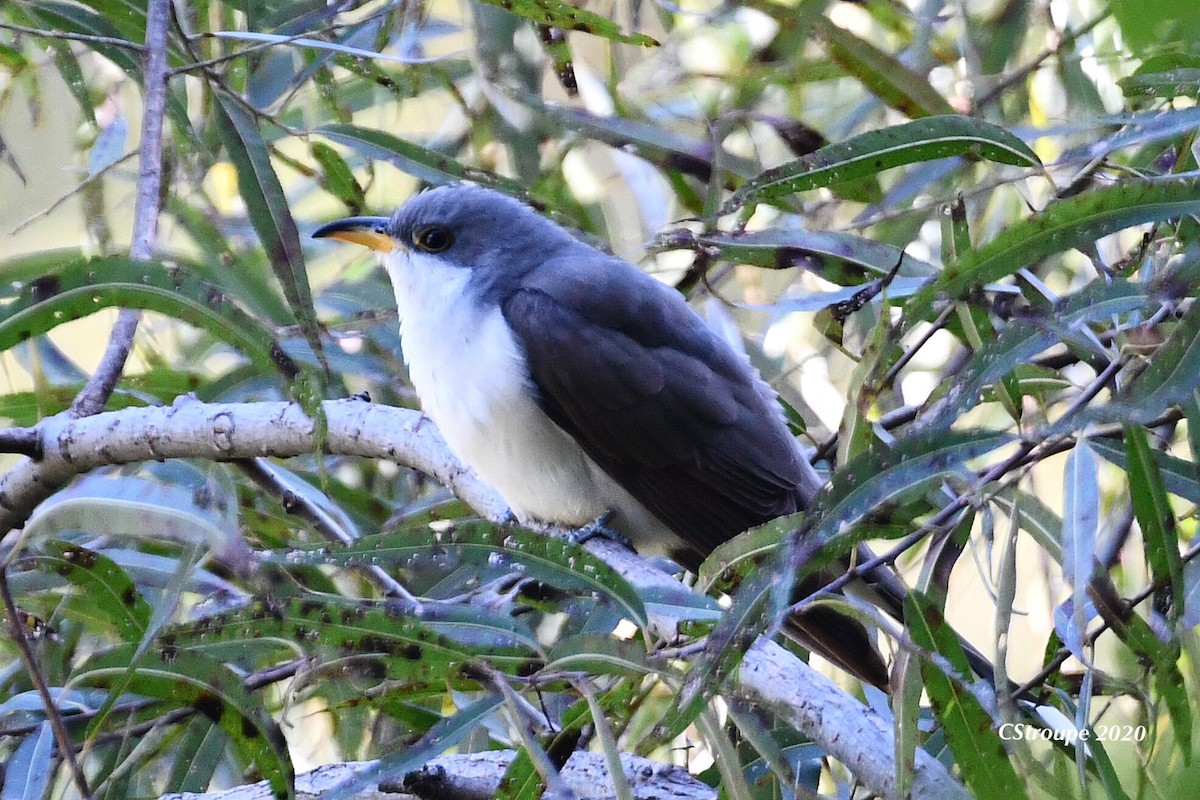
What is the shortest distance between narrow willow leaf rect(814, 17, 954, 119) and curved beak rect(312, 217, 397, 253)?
45.9 inches

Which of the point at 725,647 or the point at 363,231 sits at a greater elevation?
the point at 363,231

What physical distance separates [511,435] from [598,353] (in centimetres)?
29

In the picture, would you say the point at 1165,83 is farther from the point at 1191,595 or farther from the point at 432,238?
the point at 432,238

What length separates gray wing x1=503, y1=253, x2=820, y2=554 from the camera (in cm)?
282

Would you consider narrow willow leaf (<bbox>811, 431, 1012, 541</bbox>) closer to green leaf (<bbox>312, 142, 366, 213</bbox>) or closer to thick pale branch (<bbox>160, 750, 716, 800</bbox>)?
thick pale branch (<bbox>160, 750, 716, 800</bbox>)

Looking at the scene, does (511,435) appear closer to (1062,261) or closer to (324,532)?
(324,532)

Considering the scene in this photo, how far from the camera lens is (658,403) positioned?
2.89 metres

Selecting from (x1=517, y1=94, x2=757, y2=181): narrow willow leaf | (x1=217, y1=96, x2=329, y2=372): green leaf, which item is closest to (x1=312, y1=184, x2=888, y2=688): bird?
(x1=517, y1=94, x2=757, y2=181): narrow willow leaf

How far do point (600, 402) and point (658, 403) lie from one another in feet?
0.49

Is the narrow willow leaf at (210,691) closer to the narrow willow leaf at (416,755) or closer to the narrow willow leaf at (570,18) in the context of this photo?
the narrow willow leaf at (416,755)

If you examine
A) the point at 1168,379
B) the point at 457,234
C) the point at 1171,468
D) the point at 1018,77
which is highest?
the point at 1018,77

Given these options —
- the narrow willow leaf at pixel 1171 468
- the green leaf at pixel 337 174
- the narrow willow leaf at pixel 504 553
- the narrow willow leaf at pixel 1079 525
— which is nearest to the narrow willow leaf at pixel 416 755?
the narrow willow leaf at pixel 504 553

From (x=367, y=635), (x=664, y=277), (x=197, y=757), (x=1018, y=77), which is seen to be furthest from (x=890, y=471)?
(x=664, y=277)

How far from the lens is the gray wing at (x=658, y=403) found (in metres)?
2.82
